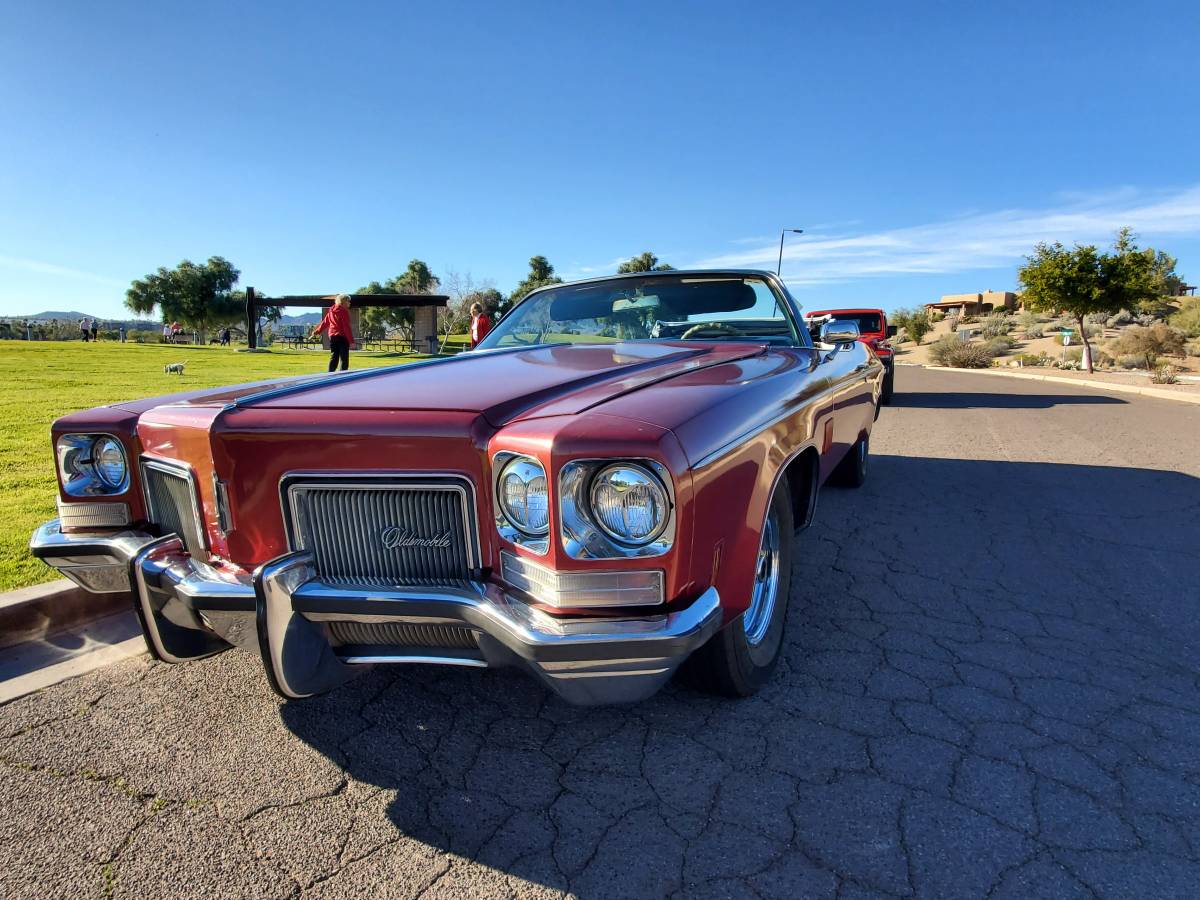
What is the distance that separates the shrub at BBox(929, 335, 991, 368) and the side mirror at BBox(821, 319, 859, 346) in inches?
907

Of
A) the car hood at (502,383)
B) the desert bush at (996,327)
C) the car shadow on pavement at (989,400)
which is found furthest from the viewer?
the desert bush at (996,327)

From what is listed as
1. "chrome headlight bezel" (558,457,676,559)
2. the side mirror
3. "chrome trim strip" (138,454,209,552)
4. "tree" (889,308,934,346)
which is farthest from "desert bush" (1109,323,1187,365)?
"chrome trim strip" (138,454,209,552)

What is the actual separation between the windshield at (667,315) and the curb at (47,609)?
213 cm

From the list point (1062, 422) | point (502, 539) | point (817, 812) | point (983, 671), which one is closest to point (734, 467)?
point (502, 539)

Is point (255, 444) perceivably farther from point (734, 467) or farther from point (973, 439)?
point (973, 439)

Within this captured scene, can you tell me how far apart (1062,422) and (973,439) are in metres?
2.45

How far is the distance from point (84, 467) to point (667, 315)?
2.63 metres

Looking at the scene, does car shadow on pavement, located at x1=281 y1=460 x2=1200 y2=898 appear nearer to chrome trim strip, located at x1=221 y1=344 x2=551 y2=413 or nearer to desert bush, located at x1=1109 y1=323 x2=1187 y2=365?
chrome trim strip, located at x1=221 y1=344 x2=551 y2=413

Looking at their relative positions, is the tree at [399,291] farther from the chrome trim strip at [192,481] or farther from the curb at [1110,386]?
the chrome trim strip at [192,481]

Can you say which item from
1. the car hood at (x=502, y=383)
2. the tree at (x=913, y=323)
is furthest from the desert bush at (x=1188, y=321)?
the car hood at (x=502, y=383)

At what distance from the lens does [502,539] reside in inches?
68.1

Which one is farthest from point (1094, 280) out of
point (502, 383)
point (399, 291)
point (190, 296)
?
point (190, 296)

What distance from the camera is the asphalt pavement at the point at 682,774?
163 cm

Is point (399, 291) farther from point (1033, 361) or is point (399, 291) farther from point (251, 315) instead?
point (1033, 361)
